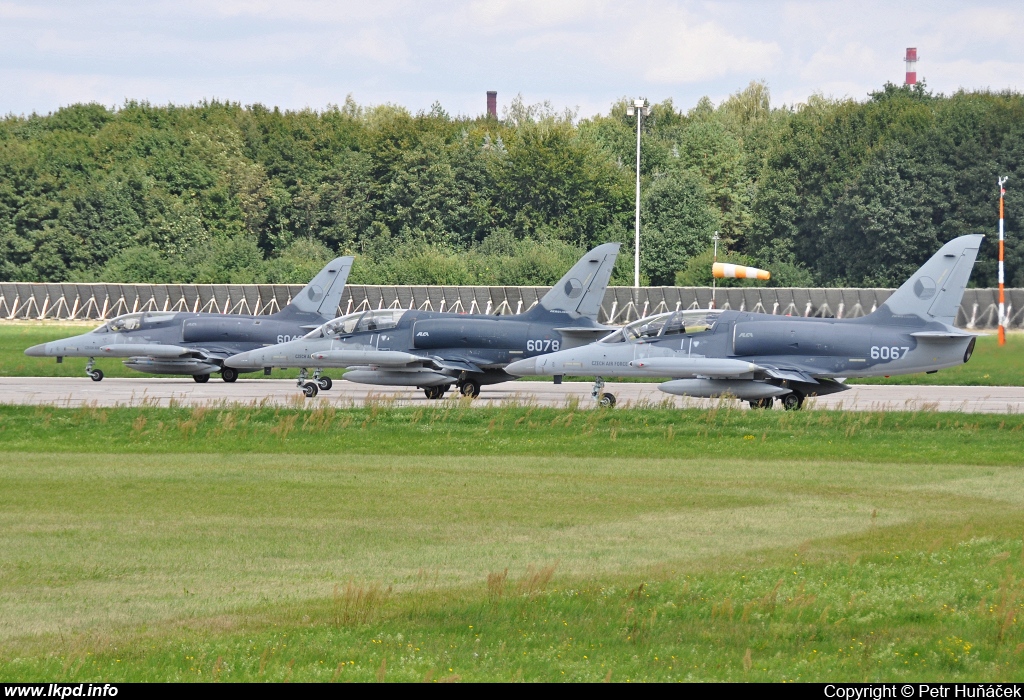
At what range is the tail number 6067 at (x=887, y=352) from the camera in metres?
26.1

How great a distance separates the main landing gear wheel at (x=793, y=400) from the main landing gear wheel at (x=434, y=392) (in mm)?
8667

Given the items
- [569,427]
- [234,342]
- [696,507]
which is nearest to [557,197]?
[234,342]

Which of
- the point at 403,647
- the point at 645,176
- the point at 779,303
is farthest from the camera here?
the point at 645,176

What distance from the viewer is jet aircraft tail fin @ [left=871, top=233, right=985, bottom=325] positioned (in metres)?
26.5

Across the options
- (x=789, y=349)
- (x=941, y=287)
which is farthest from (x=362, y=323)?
(x=941, y=287)

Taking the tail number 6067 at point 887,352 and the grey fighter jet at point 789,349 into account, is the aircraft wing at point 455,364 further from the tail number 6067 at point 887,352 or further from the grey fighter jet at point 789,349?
the tail number 6067 at point 887,352

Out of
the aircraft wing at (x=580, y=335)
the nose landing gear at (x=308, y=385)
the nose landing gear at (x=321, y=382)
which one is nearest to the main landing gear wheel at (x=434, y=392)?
the nose landing gear at (x=308, y=385)

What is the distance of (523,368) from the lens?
91.5ft

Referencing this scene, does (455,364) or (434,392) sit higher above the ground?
(455,364)

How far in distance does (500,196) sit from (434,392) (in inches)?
2315

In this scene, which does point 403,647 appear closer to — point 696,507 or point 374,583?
point 374,583

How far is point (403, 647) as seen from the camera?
8.56 metres

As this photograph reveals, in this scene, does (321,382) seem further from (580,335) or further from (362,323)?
(580,335)
